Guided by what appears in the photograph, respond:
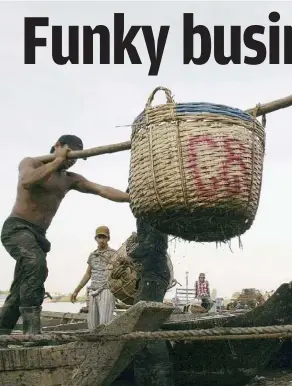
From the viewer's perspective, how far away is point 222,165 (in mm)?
3062

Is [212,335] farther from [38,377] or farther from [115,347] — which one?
[38,377]

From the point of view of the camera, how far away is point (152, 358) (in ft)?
13.8

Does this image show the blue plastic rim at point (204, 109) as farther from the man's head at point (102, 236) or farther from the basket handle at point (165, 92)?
the man's head at point (102, 236)

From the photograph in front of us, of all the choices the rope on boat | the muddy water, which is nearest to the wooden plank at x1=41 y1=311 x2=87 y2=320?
the muddy water

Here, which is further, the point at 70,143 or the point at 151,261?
the point at 151,261

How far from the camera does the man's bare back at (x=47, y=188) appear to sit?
4497 millimetres

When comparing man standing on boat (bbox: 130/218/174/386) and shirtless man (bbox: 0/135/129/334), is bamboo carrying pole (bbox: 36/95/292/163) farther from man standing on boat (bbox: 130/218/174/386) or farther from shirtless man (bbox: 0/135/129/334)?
man standing on boat (bbox: 130/218/174/386)

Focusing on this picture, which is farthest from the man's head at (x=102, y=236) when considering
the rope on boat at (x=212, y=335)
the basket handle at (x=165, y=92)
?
the basket handle at (x=165, y=92)

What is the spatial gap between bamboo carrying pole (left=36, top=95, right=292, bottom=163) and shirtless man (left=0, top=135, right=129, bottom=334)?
3.0 inches

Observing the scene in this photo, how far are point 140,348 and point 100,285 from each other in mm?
3762

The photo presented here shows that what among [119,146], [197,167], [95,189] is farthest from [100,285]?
[197,167]

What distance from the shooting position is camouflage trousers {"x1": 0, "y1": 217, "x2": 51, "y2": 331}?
4434mm

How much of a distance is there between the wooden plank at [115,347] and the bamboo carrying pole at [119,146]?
47.1 inches

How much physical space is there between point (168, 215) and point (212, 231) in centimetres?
35
